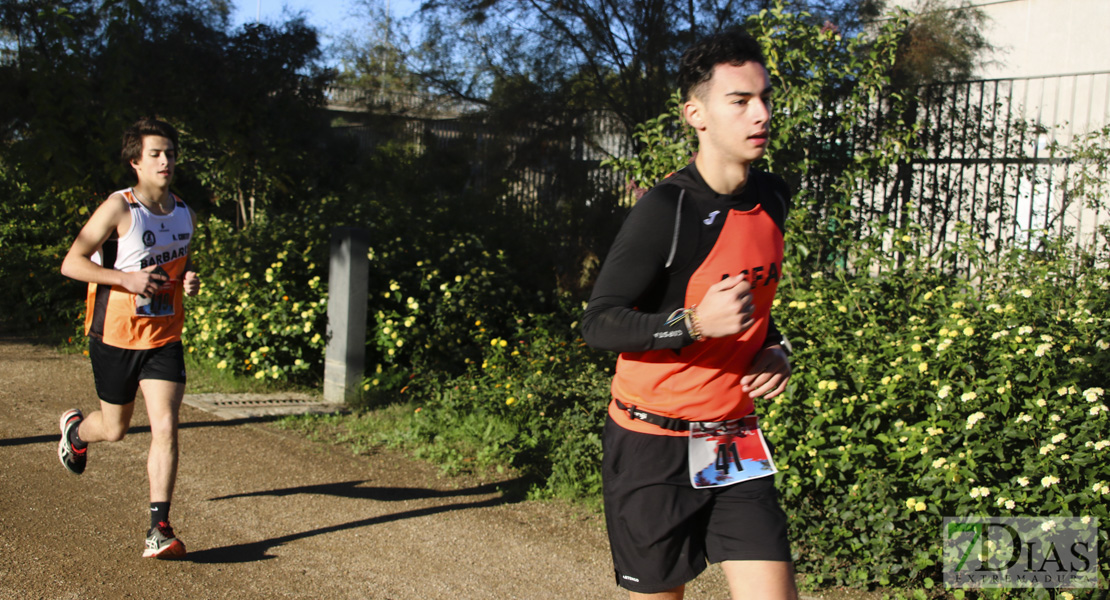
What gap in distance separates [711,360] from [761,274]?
10.1 inches

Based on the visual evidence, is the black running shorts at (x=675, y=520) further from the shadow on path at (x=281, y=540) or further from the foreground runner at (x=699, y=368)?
the shadow on path at (x=281, y=540)

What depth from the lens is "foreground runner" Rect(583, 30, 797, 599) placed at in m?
2.17

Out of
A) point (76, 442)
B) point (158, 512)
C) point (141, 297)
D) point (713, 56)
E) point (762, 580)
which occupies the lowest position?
point (158, 512)

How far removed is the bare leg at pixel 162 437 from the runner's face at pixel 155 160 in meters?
0.95

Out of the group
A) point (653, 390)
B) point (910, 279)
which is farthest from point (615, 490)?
point (910, 279)

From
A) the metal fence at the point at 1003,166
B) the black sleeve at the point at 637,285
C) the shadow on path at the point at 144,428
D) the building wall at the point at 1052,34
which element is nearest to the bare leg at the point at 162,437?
the shadow on path at the point at 144,428

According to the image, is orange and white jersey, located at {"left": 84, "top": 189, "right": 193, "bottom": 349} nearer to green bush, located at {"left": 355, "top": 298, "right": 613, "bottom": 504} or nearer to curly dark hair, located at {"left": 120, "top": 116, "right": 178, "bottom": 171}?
curly dark hair, located at {"left": 120, "top": 116, "right": 178, "bottom": 171}

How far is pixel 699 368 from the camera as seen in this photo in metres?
2.28

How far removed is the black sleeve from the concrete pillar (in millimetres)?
4939

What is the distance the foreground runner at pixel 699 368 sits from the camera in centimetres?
217

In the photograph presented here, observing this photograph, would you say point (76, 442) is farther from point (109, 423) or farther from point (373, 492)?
point (373, 492)

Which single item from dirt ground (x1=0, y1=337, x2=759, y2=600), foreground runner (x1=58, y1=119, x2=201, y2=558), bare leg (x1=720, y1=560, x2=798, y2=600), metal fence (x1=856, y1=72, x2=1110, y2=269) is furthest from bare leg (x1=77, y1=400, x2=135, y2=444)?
metal fence (x1=856, y1=72, x2=1110, y2=269)

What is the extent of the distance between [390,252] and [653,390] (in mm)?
5791

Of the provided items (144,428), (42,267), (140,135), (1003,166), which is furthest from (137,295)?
(42,267)
